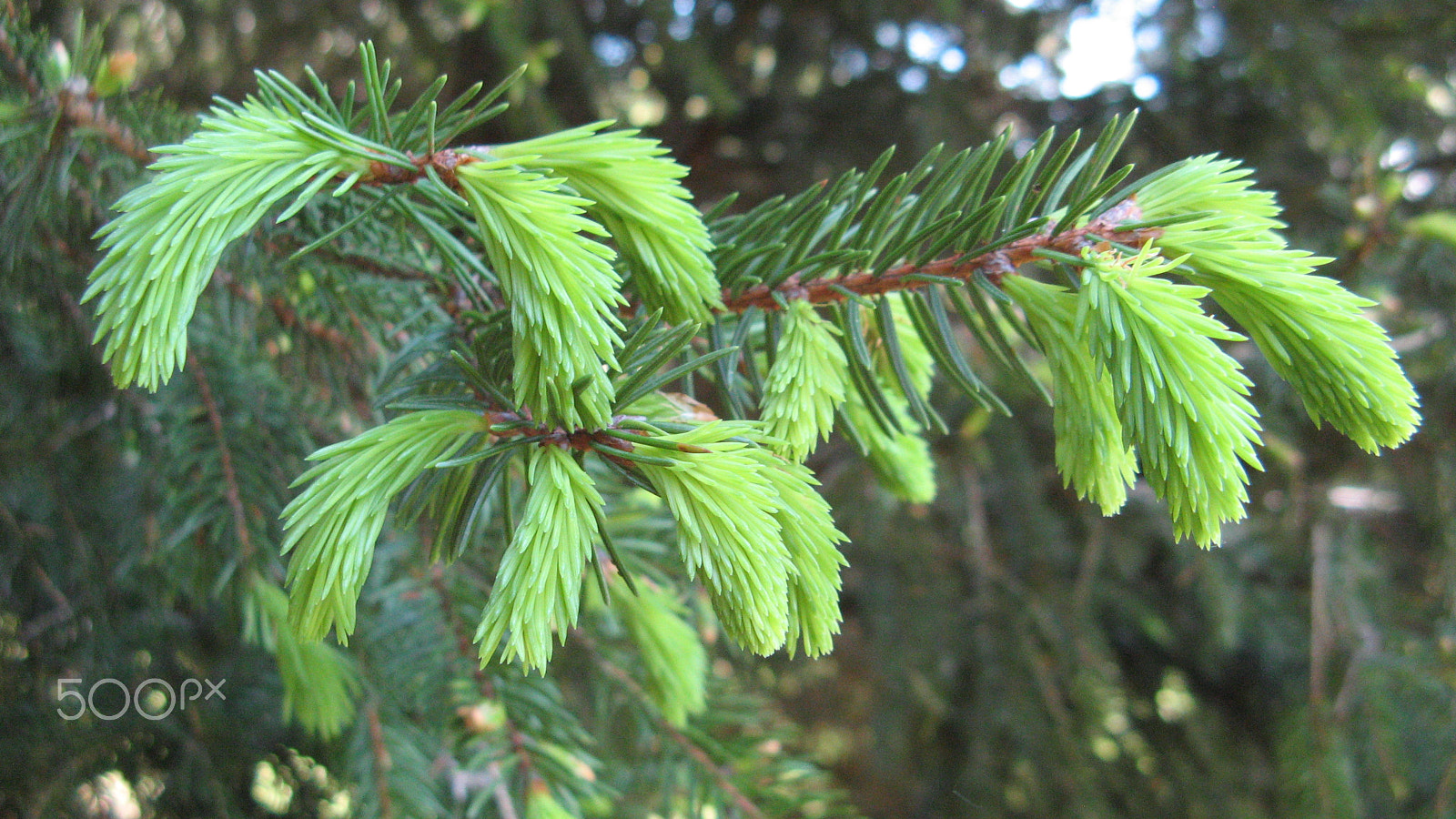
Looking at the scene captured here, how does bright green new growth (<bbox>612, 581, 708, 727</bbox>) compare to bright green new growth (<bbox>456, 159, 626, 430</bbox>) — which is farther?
bright green new growth (<bbox>612, 581, 708, 727</bbox>)

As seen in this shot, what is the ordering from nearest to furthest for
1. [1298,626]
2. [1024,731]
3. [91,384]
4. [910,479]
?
[910,479], [91,384], [1024,731], [1298,626]

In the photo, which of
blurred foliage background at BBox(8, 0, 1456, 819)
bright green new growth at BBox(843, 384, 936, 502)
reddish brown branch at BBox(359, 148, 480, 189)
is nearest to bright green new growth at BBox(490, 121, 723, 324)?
reddish brown branch at BBox(359, 148, 480, 189)

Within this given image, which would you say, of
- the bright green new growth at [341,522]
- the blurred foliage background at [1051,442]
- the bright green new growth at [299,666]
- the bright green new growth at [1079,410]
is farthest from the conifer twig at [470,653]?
the blurred foliage background at [1051,442]

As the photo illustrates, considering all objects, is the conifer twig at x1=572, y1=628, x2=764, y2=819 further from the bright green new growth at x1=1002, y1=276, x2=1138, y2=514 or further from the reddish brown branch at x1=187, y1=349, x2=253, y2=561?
the bright green new growth at x1=1002, y1=276, x2=1138, y2=514

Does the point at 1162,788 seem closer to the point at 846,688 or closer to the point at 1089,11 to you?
the point at 846,688

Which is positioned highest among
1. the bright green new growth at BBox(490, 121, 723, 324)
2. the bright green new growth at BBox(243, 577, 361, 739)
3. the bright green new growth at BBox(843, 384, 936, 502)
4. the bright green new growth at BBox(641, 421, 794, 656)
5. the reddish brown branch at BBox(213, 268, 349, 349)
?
the bright green new growth at BBox(490, 121, 723, 324)

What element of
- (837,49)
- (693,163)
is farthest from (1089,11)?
(693,163)
